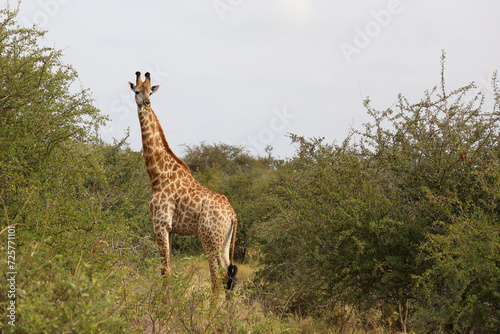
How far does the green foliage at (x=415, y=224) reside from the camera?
5516 millimetres

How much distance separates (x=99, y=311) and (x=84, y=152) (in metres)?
4.78

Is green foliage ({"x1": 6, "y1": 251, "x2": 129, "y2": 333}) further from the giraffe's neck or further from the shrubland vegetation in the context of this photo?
Answer: the giraffe's neck

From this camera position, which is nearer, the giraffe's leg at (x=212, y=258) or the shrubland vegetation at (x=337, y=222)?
the shrubland vegetation at (x=337, y=222)

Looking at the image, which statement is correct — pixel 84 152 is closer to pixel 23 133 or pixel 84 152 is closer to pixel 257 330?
pixel 23 133

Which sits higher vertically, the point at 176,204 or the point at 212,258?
the point at 176,204

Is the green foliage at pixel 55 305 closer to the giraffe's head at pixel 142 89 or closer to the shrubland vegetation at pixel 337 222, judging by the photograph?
the shrubland vegetation at pixel 337 222

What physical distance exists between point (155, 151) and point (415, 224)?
383cm

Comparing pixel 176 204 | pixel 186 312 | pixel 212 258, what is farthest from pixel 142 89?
pixel 186 312

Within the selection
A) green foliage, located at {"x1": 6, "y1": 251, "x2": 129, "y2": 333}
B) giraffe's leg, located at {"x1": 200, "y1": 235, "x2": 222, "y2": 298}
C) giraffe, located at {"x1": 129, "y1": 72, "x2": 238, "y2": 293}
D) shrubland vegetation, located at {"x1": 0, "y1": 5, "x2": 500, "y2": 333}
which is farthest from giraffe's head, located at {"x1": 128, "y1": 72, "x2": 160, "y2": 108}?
green foliage, located at {"x1": 6, "y1": 251, "x2": 129, "y2": 333}

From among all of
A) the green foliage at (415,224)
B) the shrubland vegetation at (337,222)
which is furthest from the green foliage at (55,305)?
the green foliage at (415,224)

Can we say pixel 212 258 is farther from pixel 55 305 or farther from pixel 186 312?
pixel 55 305

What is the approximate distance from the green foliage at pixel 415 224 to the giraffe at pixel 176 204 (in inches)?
42.5

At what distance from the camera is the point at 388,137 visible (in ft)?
24.6

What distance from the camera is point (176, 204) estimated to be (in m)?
7.01
